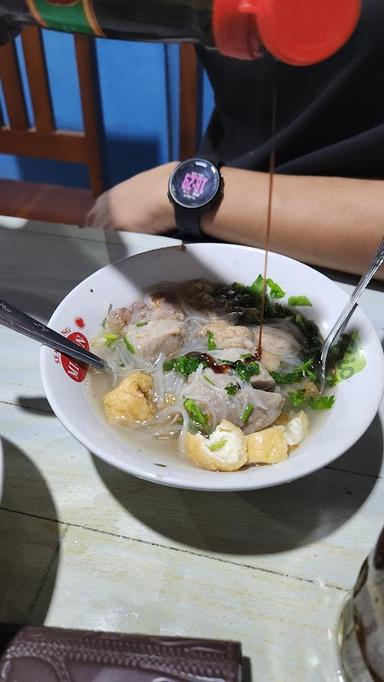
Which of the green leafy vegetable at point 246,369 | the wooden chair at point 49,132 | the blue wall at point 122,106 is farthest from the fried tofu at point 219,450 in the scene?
the blue wall at point 122,106

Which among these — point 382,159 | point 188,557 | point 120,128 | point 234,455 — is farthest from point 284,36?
point 120,128

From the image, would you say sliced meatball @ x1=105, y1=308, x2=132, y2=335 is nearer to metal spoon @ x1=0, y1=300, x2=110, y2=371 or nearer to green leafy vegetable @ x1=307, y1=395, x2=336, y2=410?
metal spoon @ x1=0, y1=300, x2=110, y2=371

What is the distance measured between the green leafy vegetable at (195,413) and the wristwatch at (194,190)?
1.52ft

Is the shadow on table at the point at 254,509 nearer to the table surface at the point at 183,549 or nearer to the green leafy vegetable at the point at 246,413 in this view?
the table surface at the point at 183,549

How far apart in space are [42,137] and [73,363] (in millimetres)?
1302

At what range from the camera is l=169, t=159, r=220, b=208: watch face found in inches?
45.8

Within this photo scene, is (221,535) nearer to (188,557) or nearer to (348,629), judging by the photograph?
(188,557)

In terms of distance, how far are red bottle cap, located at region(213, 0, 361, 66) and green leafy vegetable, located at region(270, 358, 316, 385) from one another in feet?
1.47

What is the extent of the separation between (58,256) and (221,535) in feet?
2.18

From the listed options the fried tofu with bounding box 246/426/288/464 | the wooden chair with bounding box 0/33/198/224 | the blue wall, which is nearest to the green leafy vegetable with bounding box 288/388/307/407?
the fried tofu with bounding box 246/426/288/464

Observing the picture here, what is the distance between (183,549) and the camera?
0.71 metres

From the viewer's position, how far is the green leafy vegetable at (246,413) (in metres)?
0.83

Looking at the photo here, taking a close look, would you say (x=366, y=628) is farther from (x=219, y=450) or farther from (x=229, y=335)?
(x=229, y=335)

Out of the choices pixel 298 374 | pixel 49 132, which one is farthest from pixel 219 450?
pixel 49 132
